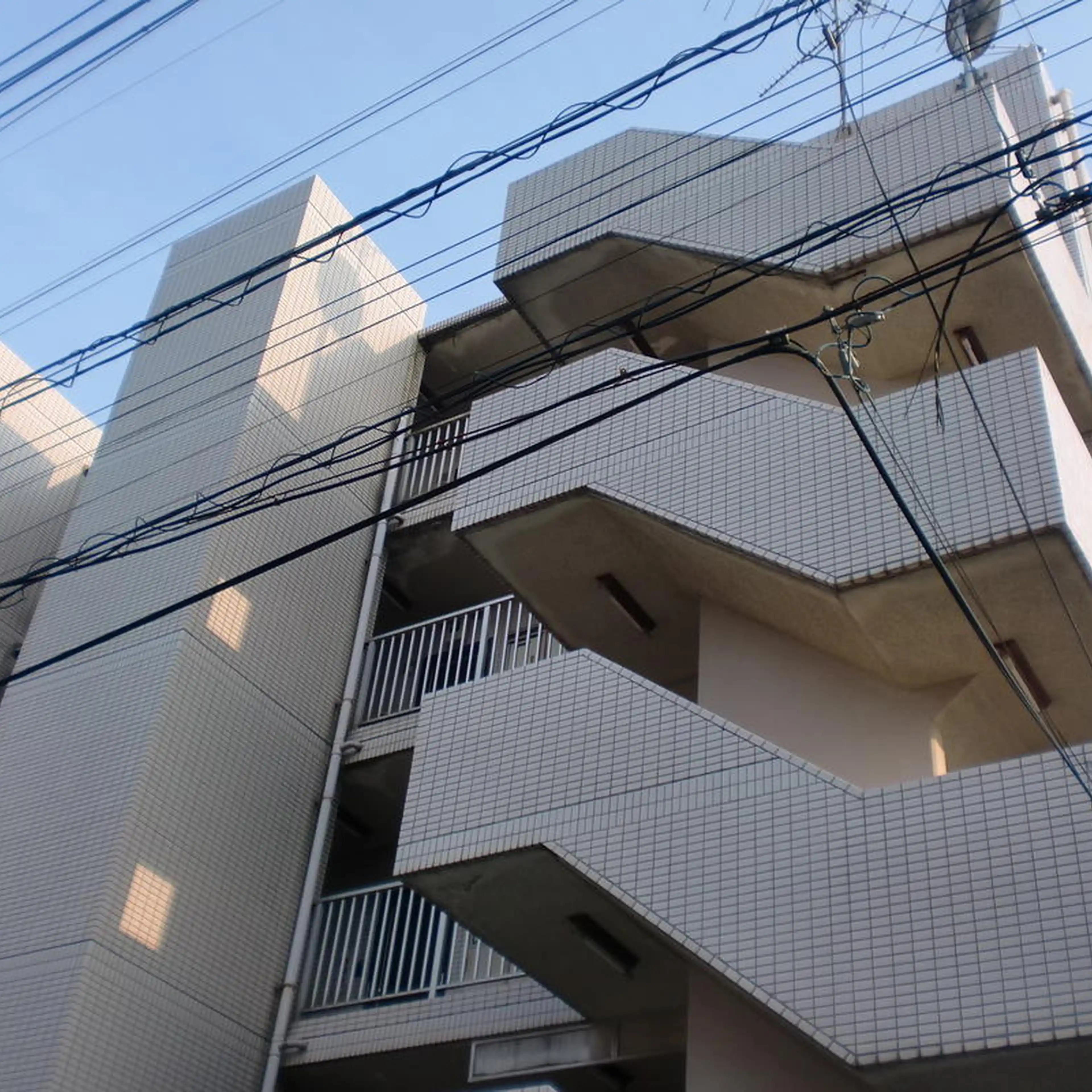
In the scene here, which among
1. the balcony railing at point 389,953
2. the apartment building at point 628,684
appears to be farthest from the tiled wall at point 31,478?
the balcony railing at point 389,953

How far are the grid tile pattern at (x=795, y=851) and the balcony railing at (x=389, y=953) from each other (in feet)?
8.39

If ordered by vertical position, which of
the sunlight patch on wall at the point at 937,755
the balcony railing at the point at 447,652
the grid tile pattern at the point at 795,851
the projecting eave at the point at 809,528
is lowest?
the grid tile pattern at the point at 795,851

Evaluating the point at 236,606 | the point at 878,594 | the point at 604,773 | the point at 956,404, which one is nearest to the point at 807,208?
the point at 956,404

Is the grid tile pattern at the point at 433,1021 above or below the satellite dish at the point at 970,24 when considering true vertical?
below

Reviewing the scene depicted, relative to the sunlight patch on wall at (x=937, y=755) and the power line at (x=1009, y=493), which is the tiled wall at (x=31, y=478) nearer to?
the power line at (x=1009, y=493)

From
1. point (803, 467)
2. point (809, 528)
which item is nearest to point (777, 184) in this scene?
point (803, 467)

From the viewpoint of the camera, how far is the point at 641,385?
10.8 meters

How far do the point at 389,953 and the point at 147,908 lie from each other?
2.06 meters

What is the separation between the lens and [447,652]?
602 inches

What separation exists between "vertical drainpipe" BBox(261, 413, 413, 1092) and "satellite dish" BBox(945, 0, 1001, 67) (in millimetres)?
5014

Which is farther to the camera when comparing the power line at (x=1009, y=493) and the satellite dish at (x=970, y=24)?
→ the satellite dish at (x=970, y=24)

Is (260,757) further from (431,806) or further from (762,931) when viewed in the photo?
(762,931)

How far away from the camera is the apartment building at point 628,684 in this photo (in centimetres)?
723

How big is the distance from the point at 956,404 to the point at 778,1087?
14.0 ft
